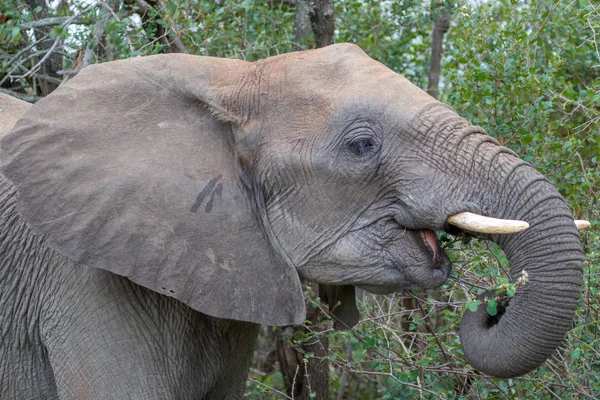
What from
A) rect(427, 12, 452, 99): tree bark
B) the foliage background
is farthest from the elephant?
rect(427, 12, 452, 99): tree bark

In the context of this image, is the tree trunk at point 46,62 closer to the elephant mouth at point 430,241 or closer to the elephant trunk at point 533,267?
the elephant mouth at point 430,241

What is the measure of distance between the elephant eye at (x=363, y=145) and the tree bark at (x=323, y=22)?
2.38 meters

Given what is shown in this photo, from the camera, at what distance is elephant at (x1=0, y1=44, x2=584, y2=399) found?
308 centimetres

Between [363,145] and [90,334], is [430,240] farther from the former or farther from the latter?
[90,334]

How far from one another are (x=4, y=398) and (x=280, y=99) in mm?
1569

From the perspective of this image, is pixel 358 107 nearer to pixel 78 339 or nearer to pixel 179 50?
pixel 78 339

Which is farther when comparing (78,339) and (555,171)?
(555,171)

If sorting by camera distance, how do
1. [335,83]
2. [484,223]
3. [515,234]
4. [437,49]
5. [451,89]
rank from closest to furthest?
[484,223], [515,234], [335,83], [451,89], [437,49]

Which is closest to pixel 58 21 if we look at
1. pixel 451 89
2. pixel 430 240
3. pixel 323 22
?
pixel 323 22

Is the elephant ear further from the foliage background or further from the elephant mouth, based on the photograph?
the foliage background

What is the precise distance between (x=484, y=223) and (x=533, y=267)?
0.73 ft

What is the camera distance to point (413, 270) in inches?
126

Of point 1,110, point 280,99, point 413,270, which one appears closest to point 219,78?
point 280,99

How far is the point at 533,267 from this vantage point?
301cm
